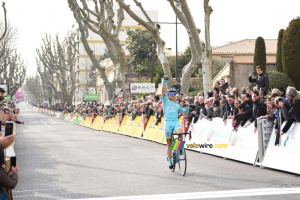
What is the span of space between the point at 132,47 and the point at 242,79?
31.3 metres

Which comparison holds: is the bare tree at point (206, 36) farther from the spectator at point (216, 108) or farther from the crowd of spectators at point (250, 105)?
the spectator at point (216, 108)

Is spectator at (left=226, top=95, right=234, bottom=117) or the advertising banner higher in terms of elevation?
the advertising banner

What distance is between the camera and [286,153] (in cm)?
1173

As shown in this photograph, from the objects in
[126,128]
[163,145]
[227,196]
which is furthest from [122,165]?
[126,128]

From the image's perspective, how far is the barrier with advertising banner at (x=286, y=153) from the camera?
1134 centimetres

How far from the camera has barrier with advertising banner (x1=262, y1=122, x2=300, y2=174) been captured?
11.3 m

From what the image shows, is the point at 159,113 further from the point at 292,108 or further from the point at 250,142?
the point at 292,108

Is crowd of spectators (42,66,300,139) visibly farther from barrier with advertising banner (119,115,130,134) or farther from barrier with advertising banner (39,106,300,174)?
barrier with advertising banner (119,115,130,134)

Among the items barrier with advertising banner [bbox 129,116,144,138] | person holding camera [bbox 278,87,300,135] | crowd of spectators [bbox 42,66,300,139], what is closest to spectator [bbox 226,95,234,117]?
crowd of spectators [bbox 42,66,300,139]

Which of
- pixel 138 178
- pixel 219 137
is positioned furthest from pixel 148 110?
pixel 138 178

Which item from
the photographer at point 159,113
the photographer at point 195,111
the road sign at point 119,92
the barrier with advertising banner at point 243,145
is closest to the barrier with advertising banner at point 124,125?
the photographer at point 159,113

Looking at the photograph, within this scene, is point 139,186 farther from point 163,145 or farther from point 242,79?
point 242,79

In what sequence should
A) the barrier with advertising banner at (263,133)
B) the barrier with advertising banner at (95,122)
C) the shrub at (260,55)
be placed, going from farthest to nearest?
the shrub at (260,55), the barrier with advertising banner at (95,122), the barrier with advertising banner at (263,133)

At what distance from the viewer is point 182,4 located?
78.3ft
